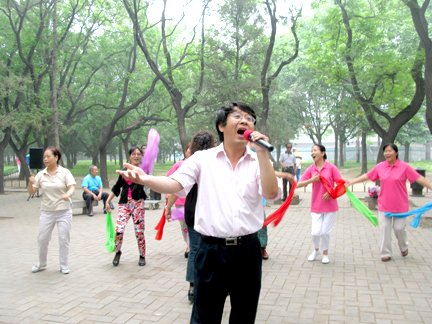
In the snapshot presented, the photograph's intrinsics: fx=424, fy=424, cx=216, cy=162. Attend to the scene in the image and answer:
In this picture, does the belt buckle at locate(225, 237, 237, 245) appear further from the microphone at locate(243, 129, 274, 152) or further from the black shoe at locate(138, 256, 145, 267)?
the black shoe at locate(138, 256, 145, 267)

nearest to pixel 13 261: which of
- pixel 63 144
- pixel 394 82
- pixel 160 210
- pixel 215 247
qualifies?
pixel 215 247

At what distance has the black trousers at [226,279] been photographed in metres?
2.76

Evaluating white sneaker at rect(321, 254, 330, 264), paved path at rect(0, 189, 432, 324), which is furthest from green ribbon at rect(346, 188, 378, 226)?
white sneaker at rect(321, 254, 330, 264)

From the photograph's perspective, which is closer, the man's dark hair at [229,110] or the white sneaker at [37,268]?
the man's dark hair at [229,110]

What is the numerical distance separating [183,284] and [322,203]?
2.58 m

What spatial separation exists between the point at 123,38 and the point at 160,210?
13.2 m

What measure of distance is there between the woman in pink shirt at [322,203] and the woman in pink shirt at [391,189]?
1.27 ft

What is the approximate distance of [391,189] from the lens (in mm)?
6707

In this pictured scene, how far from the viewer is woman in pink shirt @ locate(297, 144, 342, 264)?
6.71 m

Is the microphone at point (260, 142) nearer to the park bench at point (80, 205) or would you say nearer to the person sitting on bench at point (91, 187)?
the person sitting on bench at point (91, 187)

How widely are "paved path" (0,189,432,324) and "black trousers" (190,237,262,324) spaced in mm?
1680

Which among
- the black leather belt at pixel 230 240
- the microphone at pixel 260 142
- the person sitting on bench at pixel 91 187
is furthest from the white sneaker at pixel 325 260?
the person sitting on bench at pixel 91 187

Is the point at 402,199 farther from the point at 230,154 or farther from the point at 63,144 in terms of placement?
the point at 63,144

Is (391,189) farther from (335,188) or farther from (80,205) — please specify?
(80,205)
